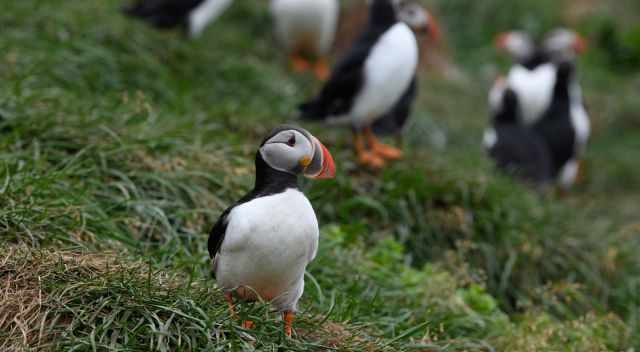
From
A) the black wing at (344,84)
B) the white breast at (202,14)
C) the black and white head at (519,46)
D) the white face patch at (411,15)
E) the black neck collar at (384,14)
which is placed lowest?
the black and white head at (519,46)

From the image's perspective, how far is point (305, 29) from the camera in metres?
8.06

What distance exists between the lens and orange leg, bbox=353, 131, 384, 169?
5.60 meters

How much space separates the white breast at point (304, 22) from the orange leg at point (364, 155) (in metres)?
2.39

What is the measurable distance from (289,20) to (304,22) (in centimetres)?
13

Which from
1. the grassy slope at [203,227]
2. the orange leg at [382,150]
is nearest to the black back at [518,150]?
the grassy slope at [203,227]

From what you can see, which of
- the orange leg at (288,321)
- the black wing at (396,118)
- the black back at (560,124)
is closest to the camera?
the orange leg at (288,321)

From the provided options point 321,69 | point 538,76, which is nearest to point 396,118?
point 321,69

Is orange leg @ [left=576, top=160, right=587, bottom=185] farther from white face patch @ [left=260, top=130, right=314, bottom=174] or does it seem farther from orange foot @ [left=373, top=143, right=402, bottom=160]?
white face patch @ [left=260, top=130, right=314, bottom=174]

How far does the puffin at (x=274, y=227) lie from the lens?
9.91ft

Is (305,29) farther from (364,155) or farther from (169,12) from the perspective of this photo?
(364,155)

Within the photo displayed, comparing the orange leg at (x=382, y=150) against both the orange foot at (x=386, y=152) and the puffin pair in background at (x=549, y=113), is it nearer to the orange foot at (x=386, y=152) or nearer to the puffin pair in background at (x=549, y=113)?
the orange foot at (x=386, y=152)

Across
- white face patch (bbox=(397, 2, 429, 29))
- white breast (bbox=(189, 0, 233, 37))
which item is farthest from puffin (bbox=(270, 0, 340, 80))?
white face patch (bbox=(397, 2, 429, 29))

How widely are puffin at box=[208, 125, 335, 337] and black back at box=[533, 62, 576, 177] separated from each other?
4955 millimetres

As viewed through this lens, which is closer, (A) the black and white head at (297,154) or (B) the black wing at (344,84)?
(A) the black and white head at (297,154)
